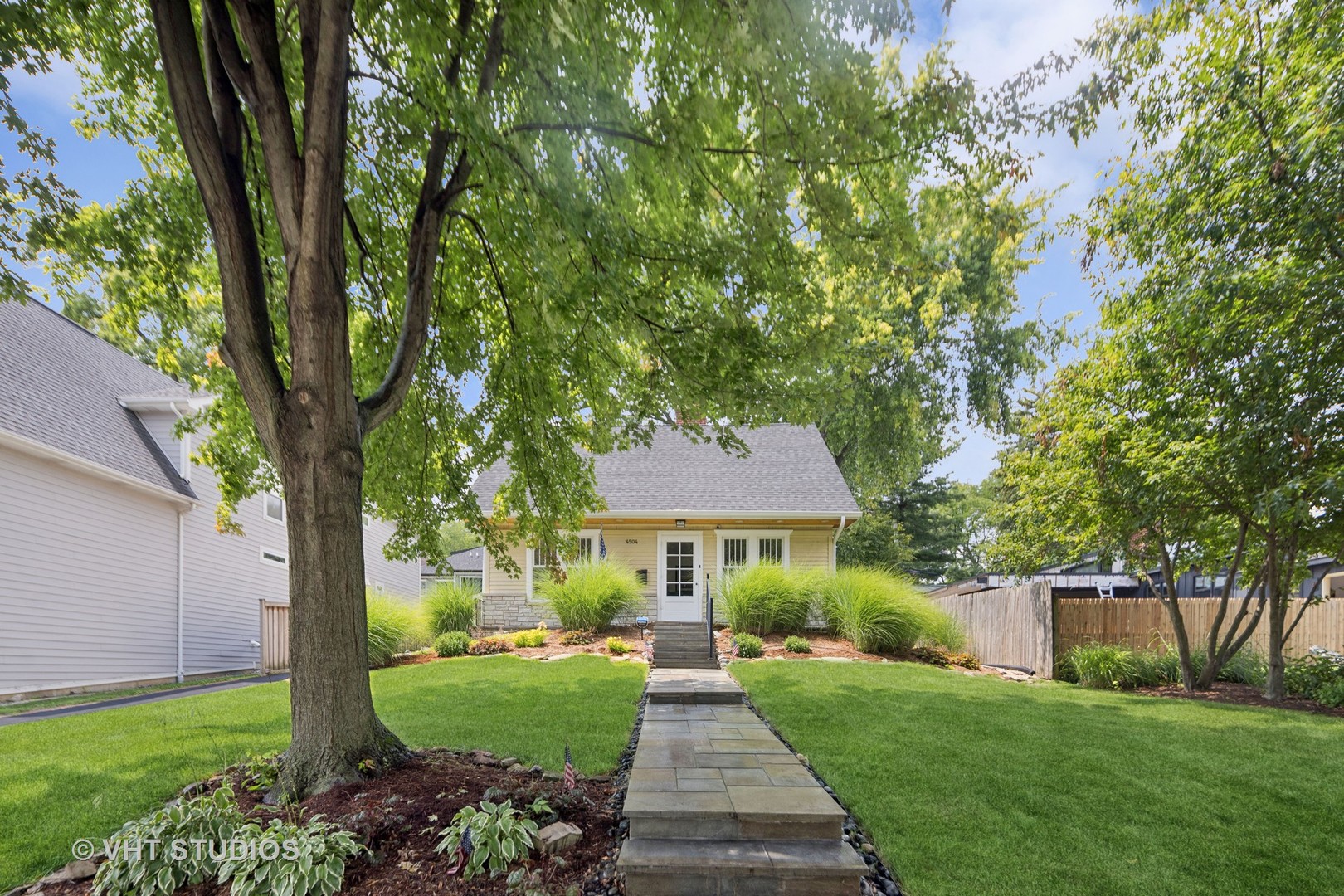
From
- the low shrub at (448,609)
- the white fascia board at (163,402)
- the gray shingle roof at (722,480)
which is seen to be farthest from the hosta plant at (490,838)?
the white fascia board at (163,402)

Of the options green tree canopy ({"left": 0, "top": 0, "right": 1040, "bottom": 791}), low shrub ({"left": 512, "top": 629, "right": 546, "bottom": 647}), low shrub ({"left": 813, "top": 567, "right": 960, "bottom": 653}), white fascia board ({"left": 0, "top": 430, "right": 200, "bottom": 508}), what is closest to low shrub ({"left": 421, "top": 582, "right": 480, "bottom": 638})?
low shrub ({"left": 512, "top": 629, "right": 546, "bottom": 647})

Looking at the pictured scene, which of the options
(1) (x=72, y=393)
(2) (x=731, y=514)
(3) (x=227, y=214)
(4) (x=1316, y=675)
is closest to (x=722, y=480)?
(2) (x=731, y=514)

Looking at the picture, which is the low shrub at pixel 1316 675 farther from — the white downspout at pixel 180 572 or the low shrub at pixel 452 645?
the white downspout at pixel 180 572

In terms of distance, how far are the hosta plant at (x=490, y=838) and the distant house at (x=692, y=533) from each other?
454 inches

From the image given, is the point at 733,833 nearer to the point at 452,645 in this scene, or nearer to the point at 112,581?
the point at 452,645

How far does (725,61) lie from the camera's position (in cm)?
390

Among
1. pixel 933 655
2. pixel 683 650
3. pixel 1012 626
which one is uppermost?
pixel 1012 626

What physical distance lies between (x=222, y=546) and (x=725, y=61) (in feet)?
45.1

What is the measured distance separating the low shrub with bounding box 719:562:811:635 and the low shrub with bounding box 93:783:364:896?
10104 mm

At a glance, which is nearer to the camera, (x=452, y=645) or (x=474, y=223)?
(x=474, y=223)

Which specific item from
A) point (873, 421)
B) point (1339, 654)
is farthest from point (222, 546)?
point (1339, 654)

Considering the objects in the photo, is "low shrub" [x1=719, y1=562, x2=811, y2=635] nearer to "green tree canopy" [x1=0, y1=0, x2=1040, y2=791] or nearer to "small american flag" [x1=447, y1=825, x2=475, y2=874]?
"green tree canopy" [x1=0, y1=0, x2=1040, y2=791]

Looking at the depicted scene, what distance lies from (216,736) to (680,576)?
10.7 metres

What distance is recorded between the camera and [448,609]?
1391 centimetres
